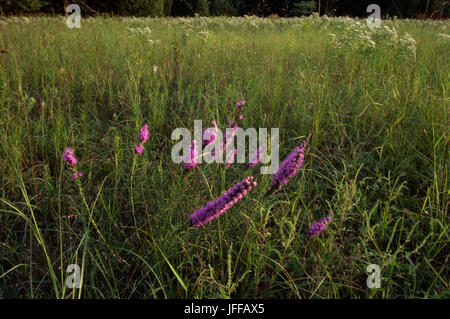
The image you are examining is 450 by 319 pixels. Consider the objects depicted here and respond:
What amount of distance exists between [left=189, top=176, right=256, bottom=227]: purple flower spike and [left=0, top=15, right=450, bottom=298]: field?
59 millimetres

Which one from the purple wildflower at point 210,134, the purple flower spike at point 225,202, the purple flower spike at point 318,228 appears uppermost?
the purple wildflower at point 210,134

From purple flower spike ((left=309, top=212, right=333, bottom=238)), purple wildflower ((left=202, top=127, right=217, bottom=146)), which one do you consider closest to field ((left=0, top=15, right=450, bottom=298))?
→ purple flower spike ((left=309, top=212, right=333, bottom=238))

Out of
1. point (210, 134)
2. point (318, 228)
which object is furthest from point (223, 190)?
point (318, 228)

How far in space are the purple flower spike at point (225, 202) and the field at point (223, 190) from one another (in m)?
0.06

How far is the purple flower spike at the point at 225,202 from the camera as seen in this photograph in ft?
3.18

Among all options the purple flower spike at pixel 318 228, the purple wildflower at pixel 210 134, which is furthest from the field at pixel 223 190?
the purple wildflower at pixel 210 134

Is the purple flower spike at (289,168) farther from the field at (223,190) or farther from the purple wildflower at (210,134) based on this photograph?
the purple wildflower at (210,134)

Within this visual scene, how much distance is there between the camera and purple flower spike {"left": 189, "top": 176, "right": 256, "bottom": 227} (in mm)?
968

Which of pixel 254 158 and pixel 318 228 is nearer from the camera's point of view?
pixel 318 228

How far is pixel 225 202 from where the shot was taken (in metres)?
1.01

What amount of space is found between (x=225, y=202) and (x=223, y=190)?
0.32 metres

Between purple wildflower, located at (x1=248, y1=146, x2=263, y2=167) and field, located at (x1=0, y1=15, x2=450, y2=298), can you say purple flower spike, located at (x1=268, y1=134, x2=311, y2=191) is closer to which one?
field, located at (x1=0, y1=15, x2=450, y2=298)

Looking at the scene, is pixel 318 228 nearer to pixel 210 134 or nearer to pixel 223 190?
pixel 223 190
